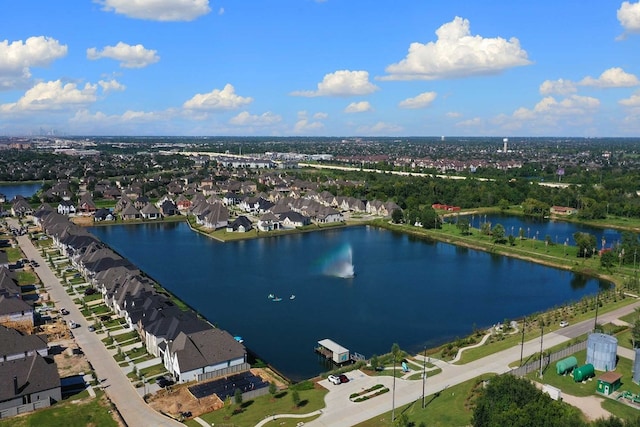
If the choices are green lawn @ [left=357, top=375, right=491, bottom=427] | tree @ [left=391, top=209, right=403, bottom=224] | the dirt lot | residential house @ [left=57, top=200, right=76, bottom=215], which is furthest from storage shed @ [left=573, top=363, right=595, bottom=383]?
residential house @ [left=57, top=200, right=76, bottom=215]

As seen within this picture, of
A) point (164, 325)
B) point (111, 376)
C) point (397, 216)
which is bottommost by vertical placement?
point (111, 376)

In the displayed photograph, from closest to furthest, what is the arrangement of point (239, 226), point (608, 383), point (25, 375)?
point (25, 375) → point (608, 383) → point (239, 226)

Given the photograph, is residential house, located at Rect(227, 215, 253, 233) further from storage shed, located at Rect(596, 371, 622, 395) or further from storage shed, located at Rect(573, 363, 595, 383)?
storage shed, located at Rect(596, 371, 622, 395)

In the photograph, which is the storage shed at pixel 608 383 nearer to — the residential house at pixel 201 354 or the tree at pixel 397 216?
the residential house at pixel 201 354

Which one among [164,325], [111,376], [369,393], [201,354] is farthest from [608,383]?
[111,376]

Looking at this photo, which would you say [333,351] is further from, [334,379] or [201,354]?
[201,354]
